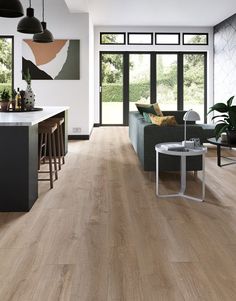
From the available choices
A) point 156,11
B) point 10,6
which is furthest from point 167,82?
point 10,6

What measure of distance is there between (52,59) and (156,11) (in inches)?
101

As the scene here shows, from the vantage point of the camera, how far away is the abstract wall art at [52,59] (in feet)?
28.3

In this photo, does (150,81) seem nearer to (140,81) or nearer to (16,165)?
(140,81)

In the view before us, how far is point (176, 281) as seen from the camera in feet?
7.28

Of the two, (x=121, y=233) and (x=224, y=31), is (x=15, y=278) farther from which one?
(x=224, y=31)

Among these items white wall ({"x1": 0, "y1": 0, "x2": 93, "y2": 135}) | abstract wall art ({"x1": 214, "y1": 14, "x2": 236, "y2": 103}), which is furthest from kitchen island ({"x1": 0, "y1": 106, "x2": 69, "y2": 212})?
abstract wall art ({"x1": 214, "y1": 14, "x2": 236, "y2": 103})

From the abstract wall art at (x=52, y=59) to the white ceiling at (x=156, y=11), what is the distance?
81 centimetres

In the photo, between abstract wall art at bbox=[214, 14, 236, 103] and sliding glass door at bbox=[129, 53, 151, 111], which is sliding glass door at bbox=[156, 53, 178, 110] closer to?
sliding glass door at bbox=[129, 53, 151, 111]

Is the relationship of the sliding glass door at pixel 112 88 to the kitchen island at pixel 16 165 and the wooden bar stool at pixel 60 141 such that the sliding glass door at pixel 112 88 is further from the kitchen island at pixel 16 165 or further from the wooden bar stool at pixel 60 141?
the kitchen island at pixel 16 165

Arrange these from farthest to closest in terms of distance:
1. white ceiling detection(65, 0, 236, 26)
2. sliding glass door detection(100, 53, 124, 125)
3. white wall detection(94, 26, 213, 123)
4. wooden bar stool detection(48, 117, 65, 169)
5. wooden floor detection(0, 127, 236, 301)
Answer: sliding glass door detection(100, 53, 124, 125), white wall detection(94, 26, 213, 123), white ceiling detection(65, 0, 236, 26), wooden bar stool detection(48, 117, 65, 169), wooden floor detection(0, 127, 236, 301)

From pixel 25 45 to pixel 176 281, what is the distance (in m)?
7.44

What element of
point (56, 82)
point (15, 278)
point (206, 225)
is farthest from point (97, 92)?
point (15, 278)

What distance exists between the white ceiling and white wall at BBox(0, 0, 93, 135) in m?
0.33

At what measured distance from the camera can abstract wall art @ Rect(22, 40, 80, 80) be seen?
28.3 ft
